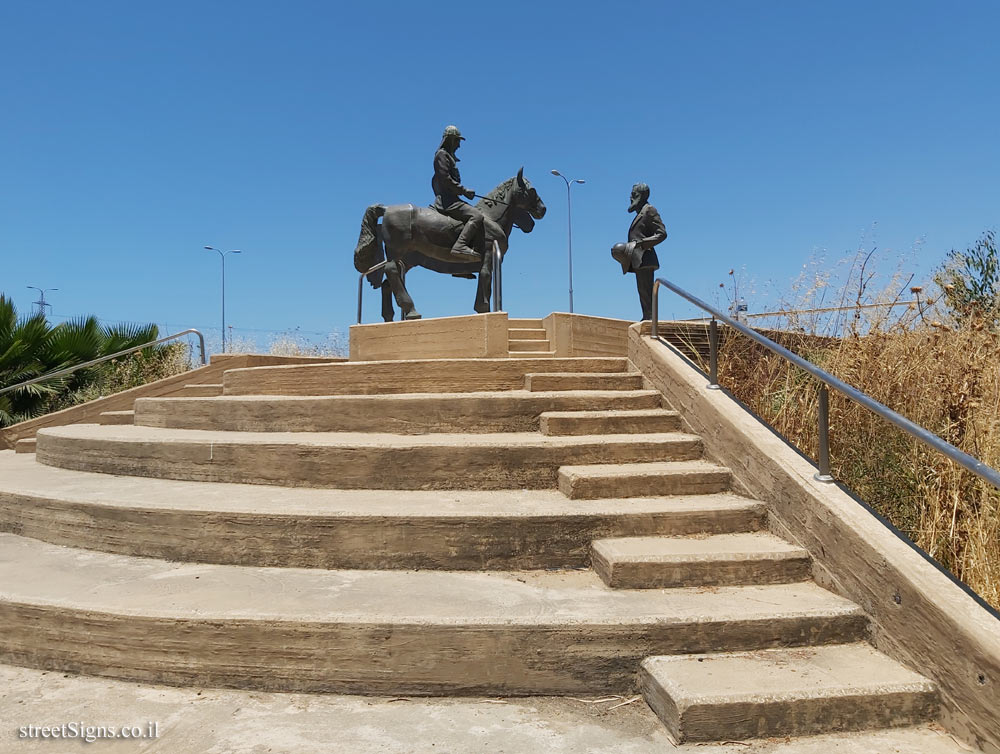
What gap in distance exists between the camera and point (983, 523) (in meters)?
3.59

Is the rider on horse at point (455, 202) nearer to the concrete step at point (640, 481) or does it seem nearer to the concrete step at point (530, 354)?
the concrete step at point (530, 354)

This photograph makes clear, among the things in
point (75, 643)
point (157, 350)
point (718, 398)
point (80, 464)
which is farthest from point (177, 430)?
point (157, 350)

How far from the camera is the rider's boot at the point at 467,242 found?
1052cm

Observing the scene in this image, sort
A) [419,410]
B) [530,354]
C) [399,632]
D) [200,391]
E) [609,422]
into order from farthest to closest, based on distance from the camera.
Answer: [200,391], [530,354], [419,410], [609,422], [399,632]

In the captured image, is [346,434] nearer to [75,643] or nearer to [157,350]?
[75,643]

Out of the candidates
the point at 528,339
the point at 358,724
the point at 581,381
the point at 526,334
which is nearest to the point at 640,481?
the point at 581,381

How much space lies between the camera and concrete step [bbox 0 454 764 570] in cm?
404

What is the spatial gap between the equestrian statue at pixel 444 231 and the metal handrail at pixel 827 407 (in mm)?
4594

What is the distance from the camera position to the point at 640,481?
15.3 feet

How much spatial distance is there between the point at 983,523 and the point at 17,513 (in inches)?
236

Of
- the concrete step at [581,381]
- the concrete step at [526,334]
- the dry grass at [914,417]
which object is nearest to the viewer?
the dry grass at [914,417]

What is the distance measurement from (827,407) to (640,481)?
1221 mm

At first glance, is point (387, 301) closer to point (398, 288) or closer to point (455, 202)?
point (398, 288)

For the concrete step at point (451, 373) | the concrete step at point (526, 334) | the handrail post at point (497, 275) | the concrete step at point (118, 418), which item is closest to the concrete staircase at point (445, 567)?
the concrete step at point (451, 373)
